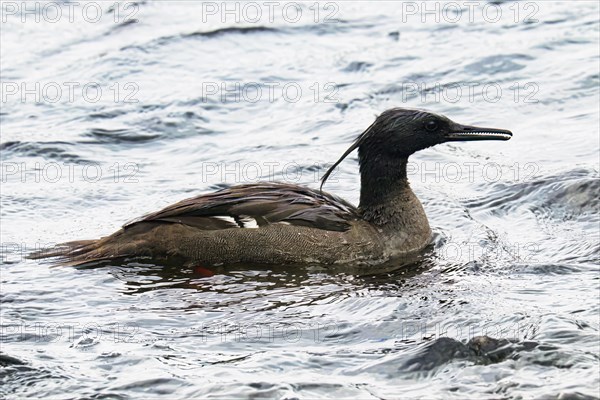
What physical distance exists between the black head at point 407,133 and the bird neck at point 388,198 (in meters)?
0.09

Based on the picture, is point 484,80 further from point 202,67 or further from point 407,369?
point 407,369

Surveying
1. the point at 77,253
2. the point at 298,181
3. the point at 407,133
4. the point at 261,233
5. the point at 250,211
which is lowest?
the point at 77,253

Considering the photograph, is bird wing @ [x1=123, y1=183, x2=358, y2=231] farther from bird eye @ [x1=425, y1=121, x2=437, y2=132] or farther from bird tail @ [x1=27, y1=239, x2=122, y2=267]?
bird eye @ [x1=425, y1=121, x2=437, y2=132]

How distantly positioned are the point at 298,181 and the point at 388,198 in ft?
5.73

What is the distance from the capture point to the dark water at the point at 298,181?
7523 millimetres

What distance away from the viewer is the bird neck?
408 inches

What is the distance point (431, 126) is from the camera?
34.0 ft

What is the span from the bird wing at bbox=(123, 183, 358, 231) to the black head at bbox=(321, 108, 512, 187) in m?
0.51

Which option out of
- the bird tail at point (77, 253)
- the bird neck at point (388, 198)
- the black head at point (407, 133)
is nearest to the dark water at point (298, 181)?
the bird tail at point (77, 253)

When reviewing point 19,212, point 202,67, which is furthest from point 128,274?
point 202,67

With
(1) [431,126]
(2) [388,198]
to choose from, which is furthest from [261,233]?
(1) [431,126]

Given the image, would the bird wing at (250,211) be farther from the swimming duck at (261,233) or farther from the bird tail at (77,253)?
the bird tail at (77,253)

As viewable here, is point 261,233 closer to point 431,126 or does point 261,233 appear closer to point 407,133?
point 407,133

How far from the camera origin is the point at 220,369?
7543 millimetres
